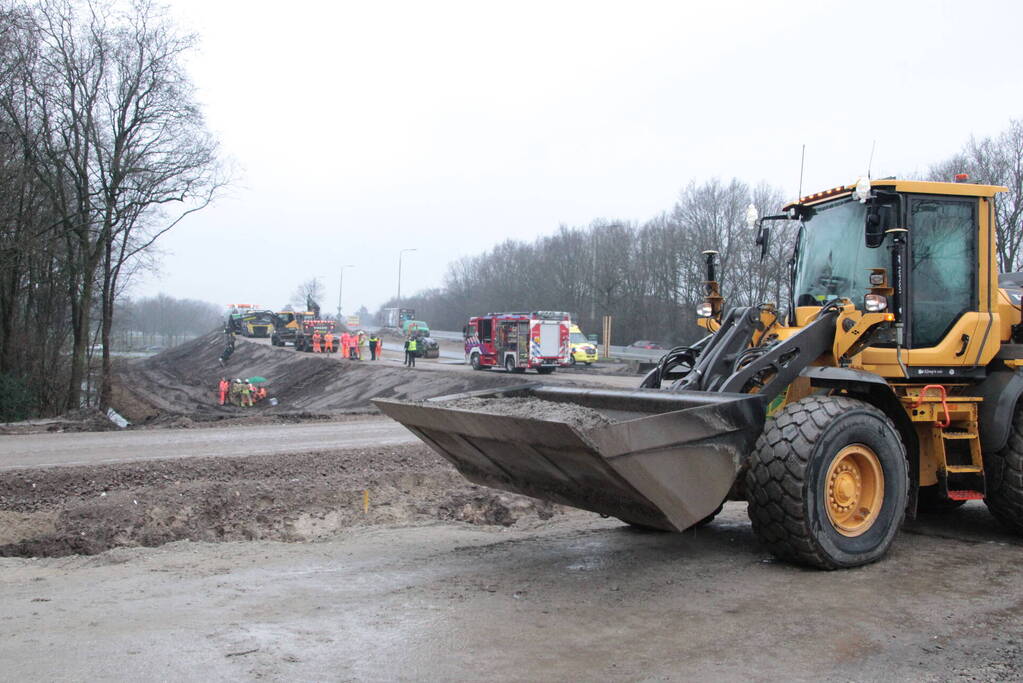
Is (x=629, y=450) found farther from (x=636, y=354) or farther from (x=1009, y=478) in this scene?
(x=636, y=354)

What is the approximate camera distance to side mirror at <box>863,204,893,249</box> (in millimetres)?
6762

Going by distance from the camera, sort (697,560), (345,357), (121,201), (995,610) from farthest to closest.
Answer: (345,357) → (121,201) → (697,560) → (995,610)

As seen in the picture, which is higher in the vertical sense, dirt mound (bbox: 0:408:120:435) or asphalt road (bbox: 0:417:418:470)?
dirt mound (bbox: 0:408:120:435)

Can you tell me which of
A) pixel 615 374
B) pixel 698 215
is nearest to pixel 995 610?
pixel 615 374

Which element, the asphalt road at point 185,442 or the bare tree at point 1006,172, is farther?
the bare tree at point 1006,172

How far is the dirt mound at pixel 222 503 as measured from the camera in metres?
8.16

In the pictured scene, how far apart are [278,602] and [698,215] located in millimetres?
50003

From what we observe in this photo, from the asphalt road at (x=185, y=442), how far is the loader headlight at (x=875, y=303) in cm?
803

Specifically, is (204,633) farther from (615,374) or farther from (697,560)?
(615,374)

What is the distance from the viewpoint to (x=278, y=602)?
18.6 feet

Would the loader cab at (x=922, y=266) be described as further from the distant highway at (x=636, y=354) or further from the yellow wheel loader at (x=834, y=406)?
the distant highway at (x=636, y=354)

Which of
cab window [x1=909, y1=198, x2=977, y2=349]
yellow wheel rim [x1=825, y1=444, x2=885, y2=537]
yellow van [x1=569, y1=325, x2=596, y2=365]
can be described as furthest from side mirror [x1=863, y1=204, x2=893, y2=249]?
yellow van [x1=569, y1=325, x2=596, y2=365]

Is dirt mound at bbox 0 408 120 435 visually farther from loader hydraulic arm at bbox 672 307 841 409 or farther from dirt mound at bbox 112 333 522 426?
loader hydraulic arm at bbox 672 307 841 409

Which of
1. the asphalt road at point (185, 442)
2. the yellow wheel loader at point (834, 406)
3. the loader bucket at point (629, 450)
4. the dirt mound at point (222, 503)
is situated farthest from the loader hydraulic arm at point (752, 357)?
the asphalt road at point (185, 442)
